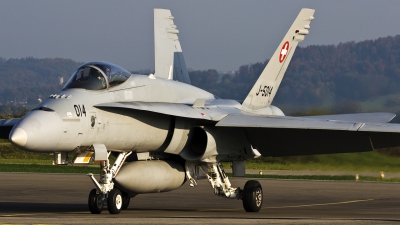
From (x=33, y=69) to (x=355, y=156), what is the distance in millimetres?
104027

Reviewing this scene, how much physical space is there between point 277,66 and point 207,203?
399 centimetres

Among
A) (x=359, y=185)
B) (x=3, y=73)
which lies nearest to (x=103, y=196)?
(x=359, y=185)

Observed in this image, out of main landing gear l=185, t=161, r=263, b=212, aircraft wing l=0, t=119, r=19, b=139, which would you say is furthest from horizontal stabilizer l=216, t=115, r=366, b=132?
aircraft wing l=0, t=119, r=19, b=139

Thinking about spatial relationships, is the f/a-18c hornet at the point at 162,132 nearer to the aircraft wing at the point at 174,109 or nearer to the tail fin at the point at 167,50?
the aircraft wing at the point at 174,109

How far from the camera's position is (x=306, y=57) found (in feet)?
119

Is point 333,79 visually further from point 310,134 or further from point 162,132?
point 162,132

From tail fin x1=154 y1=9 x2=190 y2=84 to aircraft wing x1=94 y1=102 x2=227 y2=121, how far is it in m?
4.13

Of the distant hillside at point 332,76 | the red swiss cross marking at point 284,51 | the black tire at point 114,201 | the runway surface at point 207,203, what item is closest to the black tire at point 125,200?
the runway surface at point 207,203

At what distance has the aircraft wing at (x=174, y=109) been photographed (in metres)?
13.4

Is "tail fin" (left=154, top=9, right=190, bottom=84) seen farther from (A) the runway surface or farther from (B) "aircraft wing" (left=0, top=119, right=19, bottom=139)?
(B) "aircraft wing" (left=0, top=119, right=19, bottom=139)

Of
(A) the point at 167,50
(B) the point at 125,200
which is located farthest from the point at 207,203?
(A) the point at 167,50

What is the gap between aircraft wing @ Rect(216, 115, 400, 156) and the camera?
46.3ft

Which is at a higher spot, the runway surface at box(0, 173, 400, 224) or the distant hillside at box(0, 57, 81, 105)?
the distant hillside at box(0, 57, 81, 105)

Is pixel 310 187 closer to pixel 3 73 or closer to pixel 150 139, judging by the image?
pixel 150 139
